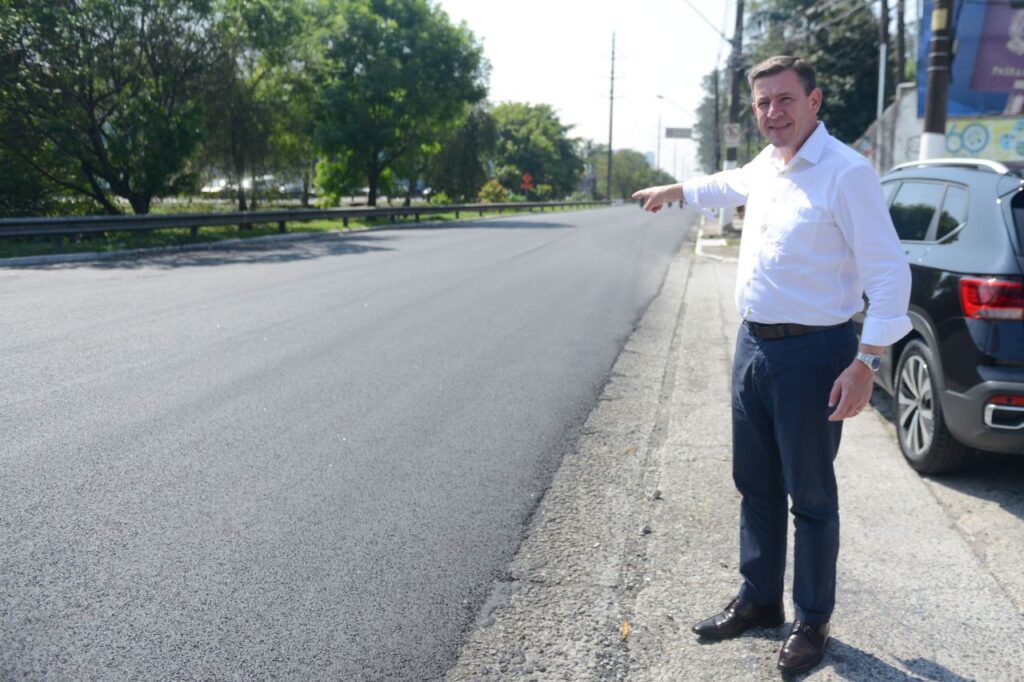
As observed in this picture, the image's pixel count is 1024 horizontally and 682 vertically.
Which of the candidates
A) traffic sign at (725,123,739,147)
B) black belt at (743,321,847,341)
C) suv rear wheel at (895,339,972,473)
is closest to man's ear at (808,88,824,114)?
black belt at (743,321,847,341)

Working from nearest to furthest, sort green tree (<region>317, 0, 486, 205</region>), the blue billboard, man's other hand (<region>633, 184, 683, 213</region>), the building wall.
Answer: man's other hand (<region>633, 184, 683, 213</region>) < the building wall < the blue billboard < green tree (<region>317, 0, 486, 205</region>)

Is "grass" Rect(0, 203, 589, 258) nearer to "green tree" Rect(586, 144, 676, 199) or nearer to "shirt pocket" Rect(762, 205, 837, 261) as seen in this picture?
"shirt pocket" Rect(762, 205, 837, 261)

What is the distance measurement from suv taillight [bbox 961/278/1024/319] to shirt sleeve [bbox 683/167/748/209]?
1831 millimetres

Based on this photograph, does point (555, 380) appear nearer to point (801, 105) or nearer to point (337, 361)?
point (337, 361)

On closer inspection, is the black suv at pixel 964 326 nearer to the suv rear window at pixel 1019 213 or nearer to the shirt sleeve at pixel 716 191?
the suv rear window at pixel 1019 213

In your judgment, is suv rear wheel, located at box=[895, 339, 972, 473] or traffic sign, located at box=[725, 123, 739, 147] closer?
suv rear wheel, located at box=[895, 339, 972, 473]

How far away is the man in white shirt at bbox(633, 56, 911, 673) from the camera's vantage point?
112 inches

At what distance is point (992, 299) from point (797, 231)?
2.26m

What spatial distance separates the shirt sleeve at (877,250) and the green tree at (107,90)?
22.5m

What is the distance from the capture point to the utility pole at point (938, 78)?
35.9 ft

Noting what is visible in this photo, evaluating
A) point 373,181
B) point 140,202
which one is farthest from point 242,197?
point 373,181

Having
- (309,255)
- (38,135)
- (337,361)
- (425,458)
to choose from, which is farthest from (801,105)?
(38,135)

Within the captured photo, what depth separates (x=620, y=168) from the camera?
144 metres

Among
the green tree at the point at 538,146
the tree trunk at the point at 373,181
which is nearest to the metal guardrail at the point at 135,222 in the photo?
the tree trunk at the point at 373,181
